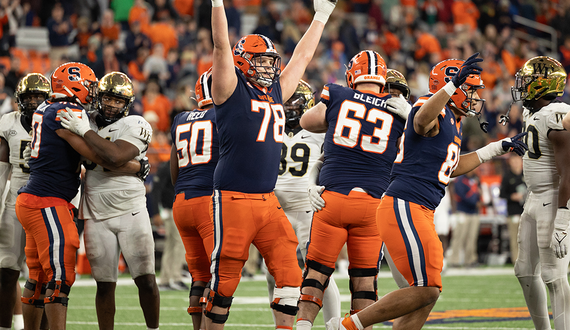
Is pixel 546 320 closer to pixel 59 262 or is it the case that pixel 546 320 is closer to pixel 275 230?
pixel 275 230

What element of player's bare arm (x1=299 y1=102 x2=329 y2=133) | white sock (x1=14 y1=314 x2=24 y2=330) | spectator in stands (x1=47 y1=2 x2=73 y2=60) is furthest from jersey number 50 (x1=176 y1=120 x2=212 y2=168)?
spectator in stands (x1=47 y1=2 x2=73 y2=60)

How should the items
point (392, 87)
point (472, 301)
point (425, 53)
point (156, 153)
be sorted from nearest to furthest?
point (392, 87) < point (472, 301) < point (156, 153) < point (425, 53)

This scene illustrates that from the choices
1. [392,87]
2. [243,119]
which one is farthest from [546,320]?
[243,119]

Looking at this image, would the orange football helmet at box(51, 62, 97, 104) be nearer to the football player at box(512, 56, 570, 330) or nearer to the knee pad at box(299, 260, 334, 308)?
the knee pad at box(299, 260, 334, 308)

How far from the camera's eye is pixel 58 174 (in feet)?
17.5

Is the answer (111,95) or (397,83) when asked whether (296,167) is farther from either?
(111,95)

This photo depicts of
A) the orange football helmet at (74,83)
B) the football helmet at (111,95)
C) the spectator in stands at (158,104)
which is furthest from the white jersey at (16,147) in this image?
the spectator in stands at (158,104)

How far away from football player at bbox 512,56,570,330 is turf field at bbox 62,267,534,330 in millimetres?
1495

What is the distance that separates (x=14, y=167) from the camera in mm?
6172

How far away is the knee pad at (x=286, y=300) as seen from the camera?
14.6ft

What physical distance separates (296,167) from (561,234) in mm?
2598

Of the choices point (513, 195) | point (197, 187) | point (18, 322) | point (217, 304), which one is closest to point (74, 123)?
point (197, 187)

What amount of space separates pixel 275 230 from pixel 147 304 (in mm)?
1593

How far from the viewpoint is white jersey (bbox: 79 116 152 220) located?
5.41 metres
